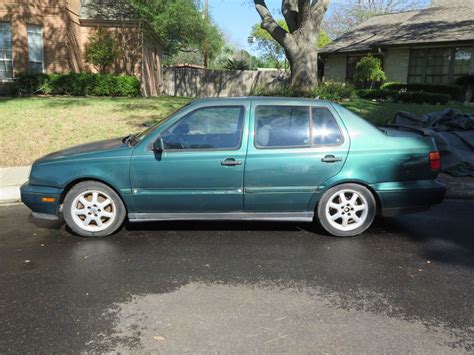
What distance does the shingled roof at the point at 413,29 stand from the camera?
75.0ft

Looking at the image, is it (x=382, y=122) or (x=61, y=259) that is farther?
(x=382, y=122)

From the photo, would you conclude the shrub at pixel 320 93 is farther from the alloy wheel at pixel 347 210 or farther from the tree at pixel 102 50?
the alloy wheel at pixel 347 210

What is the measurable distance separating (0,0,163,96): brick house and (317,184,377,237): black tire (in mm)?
16523

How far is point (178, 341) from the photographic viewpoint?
120 inches

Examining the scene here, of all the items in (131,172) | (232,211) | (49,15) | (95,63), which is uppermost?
(49,15)

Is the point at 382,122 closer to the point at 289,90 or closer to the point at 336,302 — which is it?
the point at 289,90

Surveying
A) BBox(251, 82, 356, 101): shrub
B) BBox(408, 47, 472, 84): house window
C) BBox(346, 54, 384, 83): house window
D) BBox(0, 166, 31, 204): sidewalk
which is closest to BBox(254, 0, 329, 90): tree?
BBox(251, 82, 356, 101): shrub

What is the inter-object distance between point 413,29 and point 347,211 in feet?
77.5

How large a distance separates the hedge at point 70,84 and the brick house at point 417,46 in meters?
14.6

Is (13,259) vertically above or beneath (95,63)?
beneath

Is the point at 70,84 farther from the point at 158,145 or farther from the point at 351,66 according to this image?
the point at 351,66

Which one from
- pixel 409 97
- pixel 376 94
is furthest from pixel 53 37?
pixel 409 97

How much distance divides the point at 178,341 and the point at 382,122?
32.2 feet

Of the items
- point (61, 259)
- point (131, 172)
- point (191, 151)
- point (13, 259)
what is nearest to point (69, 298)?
point (61, 259)
